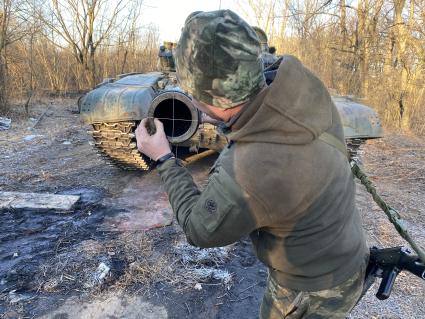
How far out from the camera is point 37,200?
195 inches

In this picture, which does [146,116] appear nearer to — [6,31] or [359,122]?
[359,122]

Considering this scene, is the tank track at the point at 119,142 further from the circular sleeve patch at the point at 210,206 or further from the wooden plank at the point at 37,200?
the circular sleeve patch at the point at 210,206

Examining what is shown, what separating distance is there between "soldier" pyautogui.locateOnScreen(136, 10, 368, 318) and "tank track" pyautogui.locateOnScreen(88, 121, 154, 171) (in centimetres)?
365

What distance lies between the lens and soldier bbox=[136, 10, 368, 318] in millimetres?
1272

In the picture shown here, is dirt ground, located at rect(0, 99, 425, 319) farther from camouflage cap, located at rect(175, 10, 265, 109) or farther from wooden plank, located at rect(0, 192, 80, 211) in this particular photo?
camouflage cap, located at rect(175, 10, 265, 109)

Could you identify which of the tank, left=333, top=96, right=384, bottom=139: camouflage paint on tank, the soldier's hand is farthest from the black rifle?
left=333, top=96, right=384, bottom=139: camouflage paint on tank

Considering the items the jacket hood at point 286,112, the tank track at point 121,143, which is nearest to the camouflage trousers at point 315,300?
the jacket hood at point 286,112

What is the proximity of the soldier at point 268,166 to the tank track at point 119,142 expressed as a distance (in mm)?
3650

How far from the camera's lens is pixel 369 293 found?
3279mm

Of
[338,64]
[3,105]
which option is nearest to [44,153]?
[3,105]

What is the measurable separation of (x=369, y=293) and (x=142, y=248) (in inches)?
80.6

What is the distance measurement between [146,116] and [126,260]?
1791mm

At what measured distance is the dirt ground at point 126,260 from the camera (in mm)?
3000

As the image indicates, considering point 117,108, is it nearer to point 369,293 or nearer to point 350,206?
point 369,293
